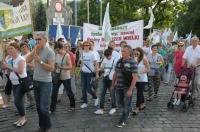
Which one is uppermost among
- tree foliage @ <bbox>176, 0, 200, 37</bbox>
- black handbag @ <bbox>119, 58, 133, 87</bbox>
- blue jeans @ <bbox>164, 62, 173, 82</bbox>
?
tree foliage @ <bbox>176, 0, 200, 37</bbox>

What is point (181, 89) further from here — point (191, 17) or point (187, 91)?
point (191, 17)

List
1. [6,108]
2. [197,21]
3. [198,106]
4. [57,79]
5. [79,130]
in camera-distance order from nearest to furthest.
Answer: [79,130] → [57,79] → [6,108] → [198,106] → [197,21]

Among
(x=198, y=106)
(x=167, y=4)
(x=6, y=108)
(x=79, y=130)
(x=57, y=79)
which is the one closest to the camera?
(x=79, y=130)

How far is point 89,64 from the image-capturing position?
279 inches

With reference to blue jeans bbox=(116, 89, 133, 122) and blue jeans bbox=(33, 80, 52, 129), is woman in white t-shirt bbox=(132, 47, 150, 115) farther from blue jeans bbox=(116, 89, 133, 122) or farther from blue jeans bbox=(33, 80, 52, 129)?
blue jeans bbox=(33, 80, 52, 129)

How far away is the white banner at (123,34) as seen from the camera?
28.8ft

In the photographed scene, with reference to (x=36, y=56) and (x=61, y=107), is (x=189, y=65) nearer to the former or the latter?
(x=61, y=107)

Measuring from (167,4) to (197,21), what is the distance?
1324cm

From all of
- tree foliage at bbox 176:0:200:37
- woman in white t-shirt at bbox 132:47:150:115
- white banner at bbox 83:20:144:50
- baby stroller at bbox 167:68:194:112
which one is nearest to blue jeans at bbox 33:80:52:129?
woman in white t-shirt at bbox 132:47:150:115

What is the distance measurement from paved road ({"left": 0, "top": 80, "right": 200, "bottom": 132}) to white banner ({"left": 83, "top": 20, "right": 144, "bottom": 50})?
2.42m

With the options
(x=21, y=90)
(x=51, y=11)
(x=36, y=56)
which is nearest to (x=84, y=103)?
(x=21, y=90)

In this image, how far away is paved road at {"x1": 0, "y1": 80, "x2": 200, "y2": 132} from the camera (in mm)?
5492

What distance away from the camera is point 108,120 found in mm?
6035

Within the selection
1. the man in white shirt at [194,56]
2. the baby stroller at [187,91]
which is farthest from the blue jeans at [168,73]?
the baby stroller at [187,91]
